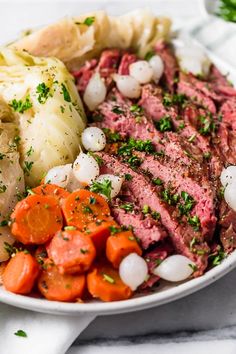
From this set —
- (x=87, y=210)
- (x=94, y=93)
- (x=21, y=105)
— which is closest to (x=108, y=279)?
(x=87, y=210)

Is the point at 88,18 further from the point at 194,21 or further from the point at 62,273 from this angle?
the point at 62,273

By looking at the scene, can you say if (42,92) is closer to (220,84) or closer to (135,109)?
(135,109)

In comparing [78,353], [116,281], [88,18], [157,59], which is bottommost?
[78,353]

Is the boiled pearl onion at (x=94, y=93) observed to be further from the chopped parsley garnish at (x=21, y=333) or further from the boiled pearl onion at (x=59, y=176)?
the chopped parsley garnish at (x=21, y=333)

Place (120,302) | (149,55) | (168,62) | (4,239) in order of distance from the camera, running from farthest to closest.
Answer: (149,55)
(168,62)
(4,239)
(120,302)

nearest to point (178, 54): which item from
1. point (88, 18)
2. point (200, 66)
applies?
point (200, 66)

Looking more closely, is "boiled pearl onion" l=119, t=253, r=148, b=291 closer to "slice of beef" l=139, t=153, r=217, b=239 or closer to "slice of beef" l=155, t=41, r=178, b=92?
"slice of beef" l=139, t=153, r=217, b=239

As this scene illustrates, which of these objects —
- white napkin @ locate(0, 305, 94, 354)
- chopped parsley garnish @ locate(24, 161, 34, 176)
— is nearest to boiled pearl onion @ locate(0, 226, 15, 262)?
white napkin @ locate(0, 305, 94, 354)
